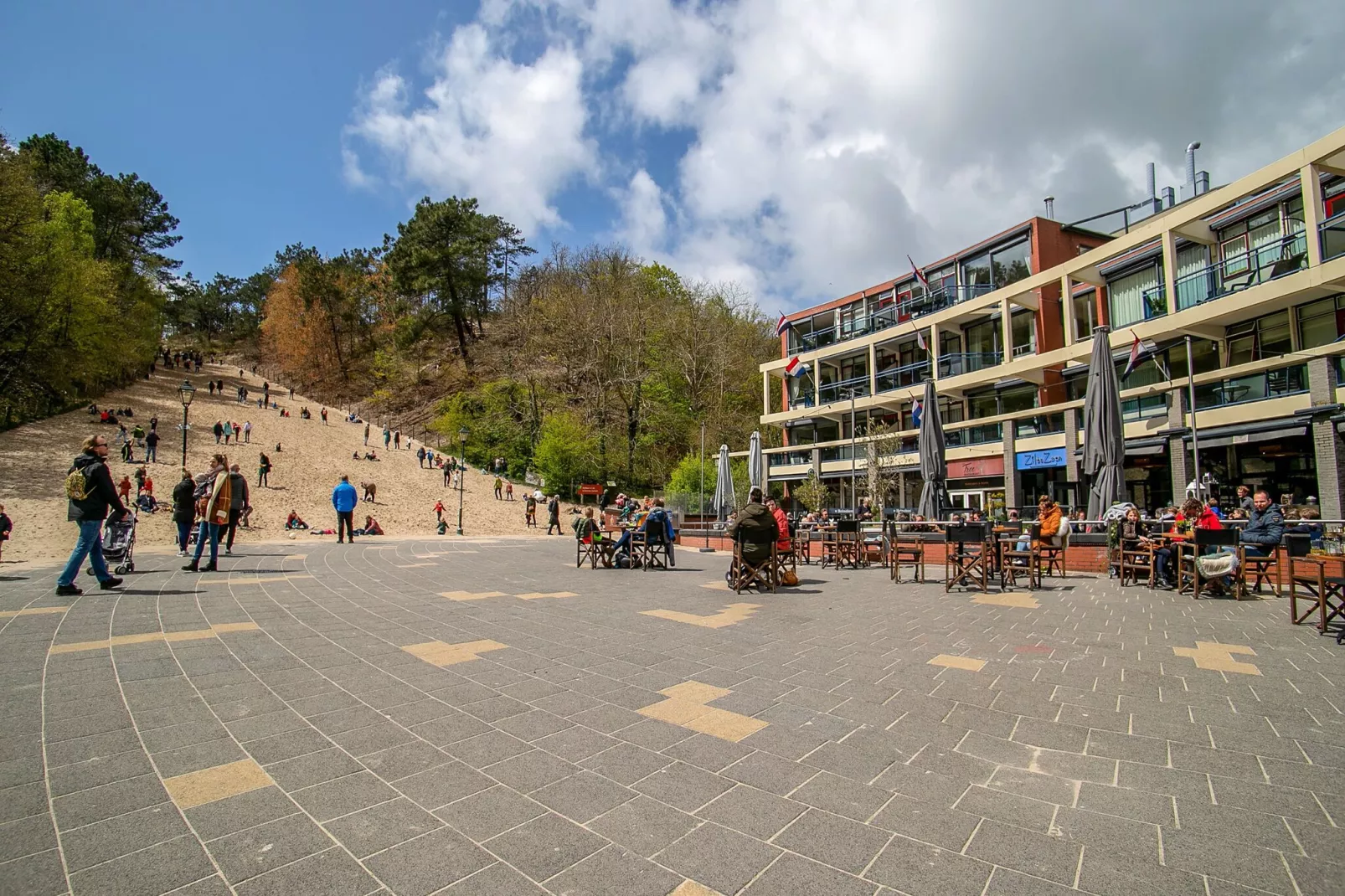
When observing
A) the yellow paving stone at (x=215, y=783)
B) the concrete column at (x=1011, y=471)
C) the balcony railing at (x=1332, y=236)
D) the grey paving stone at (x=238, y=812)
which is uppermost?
the balcony railing at (x=1332, y=236)

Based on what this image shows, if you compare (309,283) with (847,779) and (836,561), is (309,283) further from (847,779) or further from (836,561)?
(847,779)

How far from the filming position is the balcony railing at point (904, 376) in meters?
34.2

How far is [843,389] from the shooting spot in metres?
38.4

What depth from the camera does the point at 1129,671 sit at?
15.0 ft

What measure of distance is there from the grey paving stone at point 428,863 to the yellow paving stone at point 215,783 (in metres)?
0.95

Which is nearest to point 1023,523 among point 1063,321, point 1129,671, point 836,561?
point 836,561

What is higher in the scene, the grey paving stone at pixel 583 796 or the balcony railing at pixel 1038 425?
the balcony railing at pixel 1038 425

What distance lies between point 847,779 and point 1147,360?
26.5 meters

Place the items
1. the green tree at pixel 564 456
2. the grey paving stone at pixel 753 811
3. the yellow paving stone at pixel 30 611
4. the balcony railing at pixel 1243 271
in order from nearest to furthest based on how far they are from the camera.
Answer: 1. the grey paving stone at pixel 753 811
2. the yellow paving stone at pixel 30 611
3. the balcony railing at pixel 1243 271
4. the green tree at pixel 564 456

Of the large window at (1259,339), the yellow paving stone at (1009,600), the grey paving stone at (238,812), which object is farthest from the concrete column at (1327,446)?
the grey paving stone at (238,812)

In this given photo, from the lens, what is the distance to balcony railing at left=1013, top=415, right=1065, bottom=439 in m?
26.7

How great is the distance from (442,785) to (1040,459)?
96.7 ft

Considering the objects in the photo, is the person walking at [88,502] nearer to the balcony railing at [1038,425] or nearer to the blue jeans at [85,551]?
the blue jeans at [85,551]

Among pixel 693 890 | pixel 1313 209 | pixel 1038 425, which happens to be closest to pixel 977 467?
pixel 1038 425
